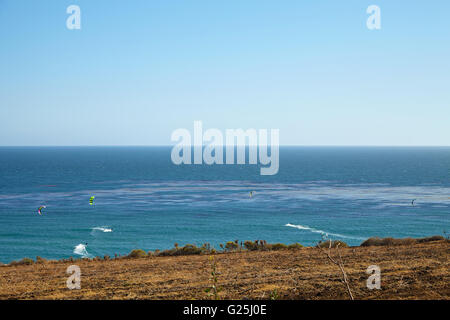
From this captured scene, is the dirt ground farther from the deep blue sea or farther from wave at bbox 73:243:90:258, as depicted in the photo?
the deep blue sea

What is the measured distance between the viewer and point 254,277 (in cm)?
1656

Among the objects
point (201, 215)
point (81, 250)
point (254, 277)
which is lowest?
point (81, 250)

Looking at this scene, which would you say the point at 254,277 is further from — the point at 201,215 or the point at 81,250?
the point at 201,215

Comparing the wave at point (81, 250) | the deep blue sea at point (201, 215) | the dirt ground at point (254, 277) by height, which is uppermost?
the dirt ground at point (254, 277)

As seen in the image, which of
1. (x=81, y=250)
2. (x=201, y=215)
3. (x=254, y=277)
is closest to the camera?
(x=254, y=277)

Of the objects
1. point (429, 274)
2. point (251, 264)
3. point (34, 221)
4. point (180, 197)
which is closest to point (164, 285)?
point (251, 264)

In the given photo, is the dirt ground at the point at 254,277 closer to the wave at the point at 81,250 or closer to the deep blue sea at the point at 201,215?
the wave at the point at 81,250

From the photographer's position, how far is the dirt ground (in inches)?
532

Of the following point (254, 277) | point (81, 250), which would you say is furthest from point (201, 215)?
point (254, 277)

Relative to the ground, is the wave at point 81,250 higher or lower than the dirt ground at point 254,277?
lower

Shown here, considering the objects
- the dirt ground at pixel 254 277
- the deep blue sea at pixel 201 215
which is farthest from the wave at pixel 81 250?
the dirt ground at pixel 254 277

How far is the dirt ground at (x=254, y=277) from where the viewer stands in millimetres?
13523

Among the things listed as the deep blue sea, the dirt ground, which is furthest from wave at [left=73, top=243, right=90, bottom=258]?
the dirt ground
